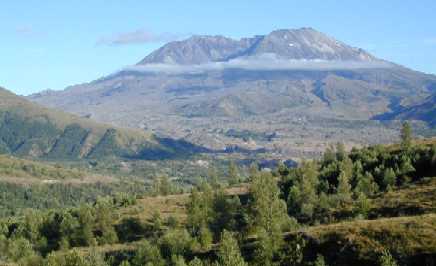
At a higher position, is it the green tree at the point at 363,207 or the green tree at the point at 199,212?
the green tree at the point at 363,207

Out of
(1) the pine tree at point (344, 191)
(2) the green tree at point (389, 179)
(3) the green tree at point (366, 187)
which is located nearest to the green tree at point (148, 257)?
(1) the pine tree at point (344, 191)

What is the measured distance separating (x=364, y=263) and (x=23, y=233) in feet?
369

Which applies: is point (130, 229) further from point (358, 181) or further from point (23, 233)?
point (358, 181)

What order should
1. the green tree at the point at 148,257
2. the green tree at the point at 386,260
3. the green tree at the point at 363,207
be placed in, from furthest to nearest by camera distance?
the green tree at the point at 363,207 < the green tree at the point at 148,257 < the green tree at the point at 386,260

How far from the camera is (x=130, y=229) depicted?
162125 millimetres

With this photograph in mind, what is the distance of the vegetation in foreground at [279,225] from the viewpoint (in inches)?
3465

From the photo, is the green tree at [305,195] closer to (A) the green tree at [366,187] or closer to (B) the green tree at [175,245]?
(A) the green tree at [366,187]

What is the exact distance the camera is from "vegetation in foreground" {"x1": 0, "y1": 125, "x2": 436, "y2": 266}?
289 feet

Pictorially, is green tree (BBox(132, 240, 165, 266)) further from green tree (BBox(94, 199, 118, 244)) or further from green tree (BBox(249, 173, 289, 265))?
green tree (BBox(94, 199, 118, 244))

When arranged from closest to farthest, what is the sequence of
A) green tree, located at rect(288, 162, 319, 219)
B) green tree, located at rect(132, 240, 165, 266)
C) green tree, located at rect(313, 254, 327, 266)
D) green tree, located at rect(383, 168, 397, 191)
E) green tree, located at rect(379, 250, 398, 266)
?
1. green tree, located at rect(379, 250, 398, 266)
2. green tree, located at rect(313, 254, 327, 266)
3. green tree, located at rect(132, 240, 165, 266)
4. green tree, located at rect(288, 162, 319, 219)
5. green tree, located at rect(383, 168, 397, 191)

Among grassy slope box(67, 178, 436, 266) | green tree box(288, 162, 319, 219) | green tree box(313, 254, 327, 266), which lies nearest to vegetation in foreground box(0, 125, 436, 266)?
grassy slope box(67, 178, 436, 266)

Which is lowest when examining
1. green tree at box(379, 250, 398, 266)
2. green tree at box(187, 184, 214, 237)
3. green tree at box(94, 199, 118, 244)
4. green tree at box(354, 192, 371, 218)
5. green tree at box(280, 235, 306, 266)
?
green tree at box(94, 199, 118, 244)

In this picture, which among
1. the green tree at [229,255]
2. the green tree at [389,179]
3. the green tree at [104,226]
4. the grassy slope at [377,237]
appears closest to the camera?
the grassy slope at [377,237]

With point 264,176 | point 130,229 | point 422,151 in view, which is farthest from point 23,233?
point 422,151
